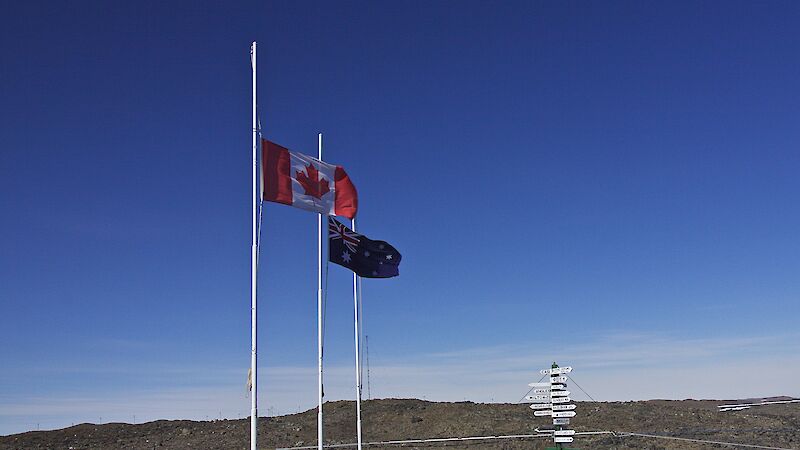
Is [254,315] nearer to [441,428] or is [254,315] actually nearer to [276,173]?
[276,173]

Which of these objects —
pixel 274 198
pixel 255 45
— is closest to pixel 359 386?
pixel 274 198

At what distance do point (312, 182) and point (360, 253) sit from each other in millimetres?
4299

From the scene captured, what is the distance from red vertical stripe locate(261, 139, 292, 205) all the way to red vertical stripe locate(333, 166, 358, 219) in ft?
8.56

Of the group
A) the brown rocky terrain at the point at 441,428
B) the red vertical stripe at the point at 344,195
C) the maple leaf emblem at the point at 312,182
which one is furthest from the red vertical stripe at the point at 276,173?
the brown rocky terrain at the point at 441,428

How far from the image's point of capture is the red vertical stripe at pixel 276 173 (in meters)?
20.6

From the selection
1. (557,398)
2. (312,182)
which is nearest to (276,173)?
(312,182)

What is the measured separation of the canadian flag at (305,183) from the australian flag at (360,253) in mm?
868

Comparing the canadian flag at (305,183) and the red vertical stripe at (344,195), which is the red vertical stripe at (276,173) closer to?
the canadian flag at (305,183)

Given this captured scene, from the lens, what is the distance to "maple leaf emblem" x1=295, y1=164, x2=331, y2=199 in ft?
72.7

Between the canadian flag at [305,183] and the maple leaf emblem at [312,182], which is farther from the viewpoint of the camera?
the maple leaf emblem at [312,182]

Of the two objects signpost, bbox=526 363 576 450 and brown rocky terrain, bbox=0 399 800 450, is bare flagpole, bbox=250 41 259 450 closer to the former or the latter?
signpost, bbox=526 363 576 450

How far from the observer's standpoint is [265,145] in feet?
67.8

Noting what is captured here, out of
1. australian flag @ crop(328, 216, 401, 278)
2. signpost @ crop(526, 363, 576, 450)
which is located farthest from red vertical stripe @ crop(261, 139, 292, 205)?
signpost @ crop(526, 363, 576, 450)

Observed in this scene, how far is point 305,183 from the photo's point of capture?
73.1ft
